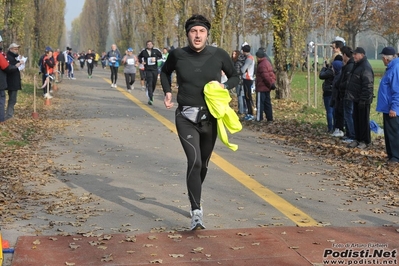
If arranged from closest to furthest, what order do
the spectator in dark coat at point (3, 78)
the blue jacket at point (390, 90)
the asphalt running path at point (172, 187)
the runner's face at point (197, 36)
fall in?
the runner's face at point (197, 36) → the asphalt running path at point (172, 187) → the blue jacket at point (390, 90) → the spectator in dark coat at point (3, 78)

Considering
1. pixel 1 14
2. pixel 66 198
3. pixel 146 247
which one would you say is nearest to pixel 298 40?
pixel 1 14

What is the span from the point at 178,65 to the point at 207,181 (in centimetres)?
293

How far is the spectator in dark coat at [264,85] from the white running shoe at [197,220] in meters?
10.9

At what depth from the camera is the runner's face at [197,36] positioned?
25.1 feet

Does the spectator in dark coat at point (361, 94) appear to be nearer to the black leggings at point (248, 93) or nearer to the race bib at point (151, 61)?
the black leggings at point (248, 93)

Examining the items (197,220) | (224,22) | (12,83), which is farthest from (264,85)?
(224,22)

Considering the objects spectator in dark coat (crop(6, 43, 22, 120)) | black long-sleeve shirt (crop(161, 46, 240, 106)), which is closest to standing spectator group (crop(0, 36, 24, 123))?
spectator in dark coat (crop(6, 43, 22, 120))

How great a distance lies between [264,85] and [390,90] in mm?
6474

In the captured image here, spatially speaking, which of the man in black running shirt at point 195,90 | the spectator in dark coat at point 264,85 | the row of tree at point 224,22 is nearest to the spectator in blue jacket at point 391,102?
the man in black running shirt at point 195,90

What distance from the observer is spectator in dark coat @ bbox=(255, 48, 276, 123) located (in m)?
18.3

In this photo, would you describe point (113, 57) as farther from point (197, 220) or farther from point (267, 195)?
point (197, 220)

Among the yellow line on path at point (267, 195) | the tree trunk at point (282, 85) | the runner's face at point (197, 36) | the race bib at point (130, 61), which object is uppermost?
the runner's face at point (197, 36)

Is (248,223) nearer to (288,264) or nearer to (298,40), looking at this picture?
(288,264)

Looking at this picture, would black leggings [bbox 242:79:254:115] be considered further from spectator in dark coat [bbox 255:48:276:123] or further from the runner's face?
the runner's face
